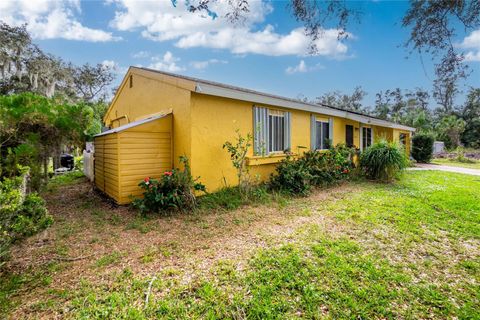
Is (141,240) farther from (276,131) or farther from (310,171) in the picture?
(310,171)

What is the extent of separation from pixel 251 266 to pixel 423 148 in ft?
64.8

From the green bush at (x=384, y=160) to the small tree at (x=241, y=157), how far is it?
552 cm

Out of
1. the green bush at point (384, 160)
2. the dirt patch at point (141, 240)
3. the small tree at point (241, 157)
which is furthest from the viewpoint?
the green bush at point (384, 160)

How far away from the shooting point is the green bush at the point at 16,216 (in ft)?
8.61

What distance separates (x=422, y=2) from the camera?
131 inches

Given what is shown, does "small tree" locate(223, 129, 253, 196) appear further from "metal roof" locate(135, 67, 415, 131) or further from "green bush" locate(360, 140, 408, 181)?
"green bush" locate(360, 140, 408, 181)

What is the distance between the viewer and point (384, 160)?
881 cm

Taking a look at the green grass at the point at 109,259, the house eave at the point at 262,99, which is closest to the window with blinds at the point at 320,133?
the house eave at the point at 262,99

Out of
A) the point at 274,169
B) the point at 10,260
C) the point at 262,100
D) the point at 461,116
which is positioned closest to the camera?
the point at 10,260

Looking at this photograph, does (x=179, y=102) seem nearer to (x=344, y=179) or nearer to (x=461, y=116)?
(x=344, y=179)

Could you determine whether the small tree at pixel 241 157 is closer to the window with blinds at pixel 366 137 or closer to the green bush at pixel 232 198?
the green bush at pixel 232 198

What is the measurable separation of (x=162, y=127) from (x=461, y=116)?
4406cm

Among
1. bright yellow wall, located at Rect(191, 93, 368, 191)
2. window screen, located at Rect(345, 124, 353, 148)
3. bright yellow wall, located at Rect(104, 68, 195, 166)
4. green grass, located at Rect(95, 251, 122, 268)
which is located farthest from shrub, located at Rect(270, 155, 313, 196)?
window screen, located at Rect(345, 124, 353, 148)

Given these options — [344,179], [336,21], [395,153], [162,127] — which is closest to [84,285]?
[162,127]
